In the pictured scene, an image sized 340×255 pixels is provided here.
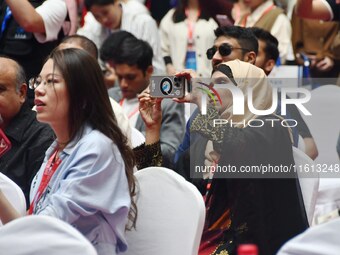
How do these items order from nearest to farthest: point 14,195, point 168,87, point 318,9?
point 14,195 → point 168,87 → point 318,9

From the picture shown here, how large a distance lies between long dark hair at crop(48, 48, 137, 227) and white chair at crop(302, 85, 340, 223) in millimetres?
1544

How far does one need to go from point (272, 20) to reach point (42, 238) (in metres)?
4.58

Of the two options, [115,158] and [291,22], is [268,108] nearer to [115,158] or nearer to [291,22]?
[115,158]

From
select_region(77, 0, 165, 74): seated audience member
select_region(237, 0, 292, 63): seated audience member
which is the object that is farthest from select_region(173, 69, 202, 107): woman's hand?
select_region(237, 0, 292, 63): seated audience member

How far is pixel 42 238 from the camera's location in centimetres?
275

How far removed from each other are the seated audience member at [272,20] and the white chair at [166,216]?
3.47 m

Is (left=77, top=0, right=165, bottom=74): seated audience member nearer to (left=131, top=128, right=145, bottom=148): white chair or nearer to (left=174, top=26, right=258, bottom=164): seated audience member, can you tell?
(left=174, top=26, right=258, bottom=164): seated audience member

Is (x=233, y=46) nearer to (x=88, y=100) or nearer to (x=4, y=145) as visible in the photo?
(x=4, y=145)

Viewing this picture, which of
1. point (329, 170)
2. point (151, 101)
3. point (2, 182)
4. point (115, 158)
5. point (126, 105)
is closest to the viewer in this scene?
point (115, 158)

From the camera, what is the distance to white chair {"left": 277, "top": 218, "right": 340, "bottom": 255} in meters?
2.62

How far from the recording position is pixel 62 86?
3.65 m

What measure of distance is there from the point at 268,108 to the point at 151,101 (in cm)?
49

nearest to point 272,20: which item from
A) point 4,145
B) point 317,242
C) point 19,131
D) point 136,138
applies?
point 136,138

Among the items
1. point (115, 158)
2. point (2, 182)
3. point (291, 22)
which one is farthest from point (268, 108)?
point (291, 22)
